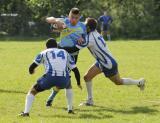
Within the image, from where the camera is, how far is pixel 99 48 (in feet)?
39.6

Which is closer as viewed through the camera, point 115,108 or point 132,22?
point 115,108

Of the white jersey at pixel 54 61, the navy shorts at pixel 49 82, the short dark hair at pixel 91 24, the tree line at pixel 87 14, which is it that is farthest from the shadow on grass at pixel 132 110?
the tree line at pixel 87 14

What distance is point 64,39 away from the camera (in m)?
12.4

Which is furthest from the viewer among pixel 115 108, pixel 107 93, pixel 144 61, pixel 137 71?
pixel 144 61

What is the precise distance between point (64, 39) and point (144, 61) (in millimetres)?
10967

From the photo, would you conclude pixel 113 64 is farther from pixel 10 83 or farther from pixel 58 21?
pixel 10 83

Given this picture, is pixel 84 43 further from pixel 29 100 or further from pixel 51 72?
pixel 29 100

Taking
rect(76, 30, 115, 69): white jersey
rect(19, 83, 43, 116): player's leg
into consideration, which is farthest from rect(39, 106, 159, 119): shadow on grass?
rect(76, 30, 115, 69): white jersey

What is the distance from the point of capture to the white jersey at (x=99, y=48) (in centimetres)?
1205

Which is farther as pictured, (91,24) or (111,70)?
(111,70)

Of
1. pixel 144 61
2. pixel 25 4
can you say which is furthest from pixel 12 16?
pixel 144 61

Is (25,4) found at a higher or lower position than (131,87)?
higher

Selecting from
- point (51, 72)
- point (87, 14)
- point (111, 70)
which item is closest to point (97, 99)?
point (111, 70)

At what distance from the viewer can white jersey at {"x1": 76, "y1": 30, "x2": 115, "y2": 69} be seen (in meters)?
12.1
